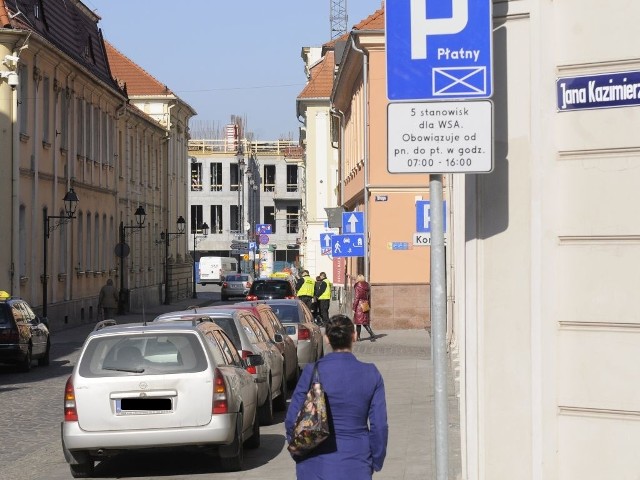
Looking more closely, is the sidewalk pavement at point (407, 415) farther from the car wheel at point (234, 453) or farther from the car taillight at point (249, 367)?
the car taillight at point (249, 367)

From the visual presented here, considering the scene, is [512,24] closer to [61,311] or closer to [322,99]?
[61,311]

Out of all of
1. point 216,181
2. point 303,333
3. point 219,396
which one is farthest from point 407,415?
point 216,181

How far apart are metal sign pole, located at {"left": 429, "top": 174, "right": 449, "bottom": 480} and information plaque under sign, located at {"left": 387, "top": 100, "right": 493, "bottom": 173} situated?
0.13 metres

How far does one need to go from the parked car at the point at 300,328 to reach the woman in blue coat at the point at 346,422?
15727 millimetres

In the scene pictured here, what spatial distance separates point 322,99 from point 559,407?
71.2 meters

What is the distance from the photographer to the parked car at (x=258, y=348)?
16.7 meters

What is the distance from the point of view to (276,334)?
66.0 feet

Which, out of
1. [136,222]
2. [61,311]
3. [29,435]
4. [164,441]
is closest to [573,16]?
[164,441]

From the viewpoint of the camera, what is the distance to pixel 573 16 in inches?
316

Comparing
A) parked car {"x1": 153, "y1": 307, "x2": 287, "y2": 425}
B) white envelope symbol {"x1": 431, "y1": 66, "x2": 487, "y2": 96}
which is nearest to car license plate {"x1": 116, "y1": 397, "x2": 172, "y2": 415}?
parked car {"x1": 153, "y1": 307, "x2": 287, "y2": 425}

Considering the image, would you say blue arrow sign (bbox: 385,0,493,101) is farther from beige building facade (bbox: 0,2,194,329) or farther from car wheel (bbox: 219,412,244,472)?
beige building facade (bbox: 0,2,194,329)

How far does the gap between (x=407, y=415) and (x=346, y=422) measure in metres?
10.3

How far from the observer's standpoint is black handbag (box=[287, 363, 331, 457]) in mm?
7370

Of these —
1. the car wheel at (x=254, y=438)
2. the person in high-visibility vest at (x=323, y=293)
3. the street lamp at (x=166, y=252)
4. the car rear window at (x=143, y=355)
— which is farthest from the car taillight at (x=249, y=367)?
the street lamp at (x=166, y=252)
